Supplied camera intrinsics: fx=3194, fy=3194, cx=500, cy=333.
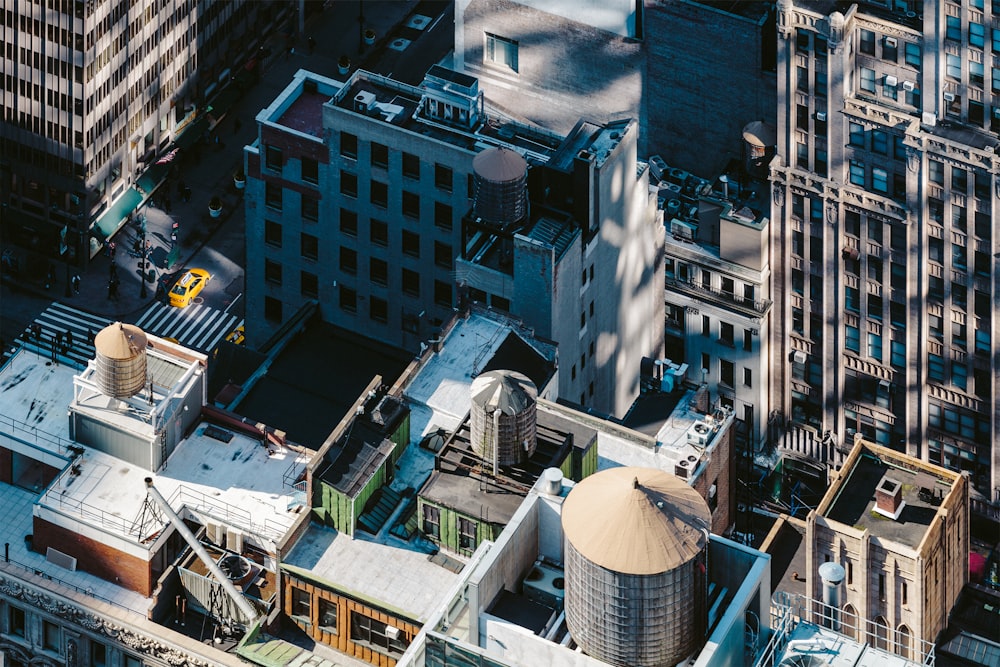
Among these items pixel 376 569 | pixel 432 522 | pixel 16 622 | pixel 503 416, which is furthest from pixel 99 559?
pixel 503 416

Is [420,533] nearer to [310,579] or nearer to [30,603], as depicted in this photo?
[310,579]

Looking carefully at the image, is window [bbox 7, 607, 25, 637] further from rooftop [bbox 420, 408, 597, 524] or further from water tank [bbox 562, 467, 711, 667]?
water tank [bbox 562, 467, 711, 667]

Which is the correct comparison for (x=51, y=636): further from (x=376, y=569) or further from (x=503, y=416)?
(x=503, y=416)

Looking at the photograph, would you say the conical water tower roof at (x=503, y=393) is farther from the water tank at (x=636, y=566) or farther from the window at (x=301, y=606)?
the water tank at (x=636, y=566)

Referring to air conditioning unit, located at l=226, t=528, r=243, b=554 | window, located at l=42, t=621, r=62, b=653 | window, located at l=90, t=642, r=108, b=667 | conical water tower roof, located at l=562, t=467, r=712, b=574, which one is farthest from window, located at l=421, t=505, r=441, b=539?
conical water tower roof, located at l=562, t=467, r=712, b=574

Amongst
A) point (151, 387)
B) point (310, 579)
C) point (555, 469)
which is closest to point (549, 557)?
point (555, 469)

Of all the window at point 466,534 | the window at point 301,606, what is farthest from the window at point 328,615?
the window at point 466,534
